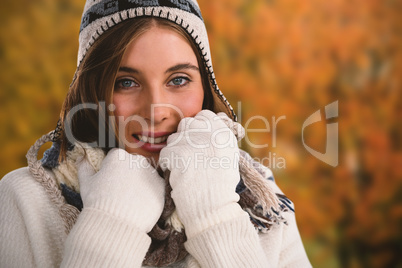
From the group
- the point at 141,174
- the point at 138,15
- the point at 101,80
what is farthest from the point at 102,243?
the point at 138,15

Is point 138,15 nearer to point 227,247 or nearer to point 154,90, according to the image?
point 154,90

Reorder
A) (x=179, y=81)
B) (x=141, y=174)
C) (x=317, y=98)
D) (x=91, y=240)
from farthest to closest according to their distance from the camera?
(x=317, y=98) → (x=179, y=81) → (x=141, y=174) → (x=91, y=240)

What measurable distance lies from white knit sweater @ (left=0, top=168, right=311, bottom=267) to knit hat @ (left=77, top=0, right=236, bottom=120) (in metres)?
0.38

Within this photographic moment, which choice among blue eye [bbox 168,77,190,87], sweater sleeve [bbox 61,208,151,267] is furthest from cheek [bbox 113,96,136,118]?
sweater sleeve [bbox 61,208,151,267]

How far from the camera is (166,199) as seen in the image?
0.92 m

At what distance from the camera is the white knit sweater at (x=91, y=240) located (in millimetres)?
803

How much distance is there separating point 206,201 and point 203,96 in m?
0.36

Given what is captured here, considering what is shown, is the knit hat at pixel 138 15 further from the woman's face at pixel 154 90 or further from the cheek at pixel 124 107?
the cheek at pixel 124 107

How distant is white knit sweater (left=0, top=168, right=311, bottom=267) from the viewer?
80 centimetres

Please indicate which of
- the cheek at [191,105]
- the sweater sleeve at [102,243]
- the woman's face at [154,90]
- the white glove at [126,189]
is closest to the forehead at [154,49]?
the woman's face at [154,90]

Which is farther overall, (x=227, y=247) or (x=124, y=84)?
(x=124, y=84)

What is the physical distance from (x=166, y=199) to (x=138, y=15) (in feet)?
1.43

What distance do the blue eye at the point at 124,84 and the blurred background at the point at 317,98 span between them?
569mm

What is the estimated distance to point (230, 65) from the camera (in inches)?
63.0
